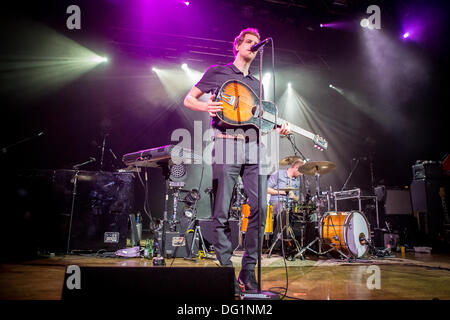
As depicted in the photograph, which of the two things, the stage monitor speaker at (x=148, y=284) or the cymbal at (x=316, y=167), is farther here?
the cymbal at (x=316, y=167)

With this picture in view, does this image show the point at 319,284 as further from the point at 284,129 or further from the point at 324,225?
the point at 324,225

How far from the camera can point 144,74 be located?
9102 millimetres

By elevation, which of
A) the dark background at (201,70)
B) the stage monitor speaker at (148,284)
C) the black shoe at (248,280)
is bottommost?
A: the black shoe at (248,280)

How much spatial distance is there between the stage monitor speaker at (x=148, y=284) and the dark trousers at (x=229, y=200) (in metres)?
0.73

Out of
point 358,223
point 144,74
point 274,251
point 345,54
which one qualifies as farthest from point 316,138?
point 144,74

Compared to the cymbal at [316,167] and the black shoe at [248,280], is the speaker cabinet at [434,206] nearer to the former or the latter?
the cymbal at [316,167]

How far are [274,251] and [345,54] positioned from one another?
18.2 ft

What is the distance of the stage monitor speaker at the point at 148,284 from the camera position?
1.51 meters

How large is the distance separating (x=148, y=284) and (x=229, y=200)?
106cm

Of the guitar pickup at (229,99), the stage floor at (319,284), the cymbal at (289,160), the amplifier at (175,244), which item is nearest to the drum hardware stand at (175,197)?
the amplifier at (175,244)

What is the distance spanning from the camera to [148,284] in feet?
5.05

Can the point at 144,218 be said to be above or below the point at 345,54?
below

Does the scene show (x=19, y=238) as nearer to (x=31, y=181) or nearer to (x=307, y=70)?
(x=31, y=181)

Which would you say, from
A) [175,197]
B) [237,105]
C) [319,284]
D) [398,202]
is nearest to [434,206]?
[398,202]
